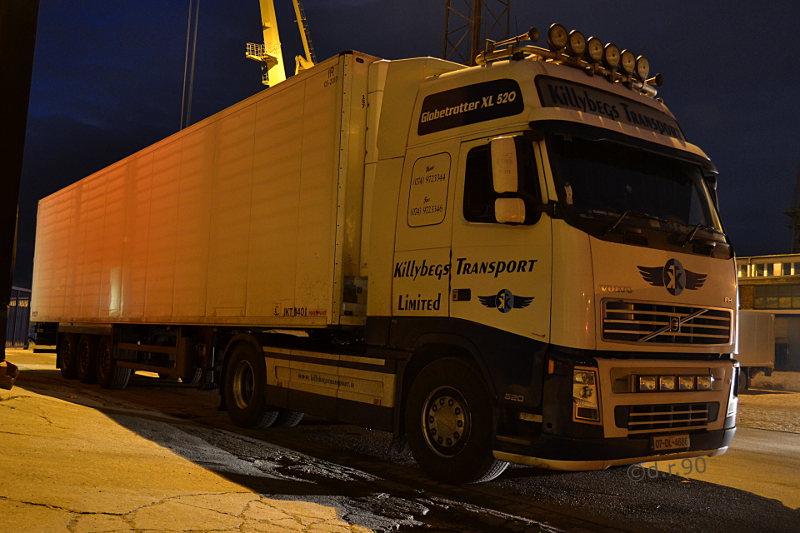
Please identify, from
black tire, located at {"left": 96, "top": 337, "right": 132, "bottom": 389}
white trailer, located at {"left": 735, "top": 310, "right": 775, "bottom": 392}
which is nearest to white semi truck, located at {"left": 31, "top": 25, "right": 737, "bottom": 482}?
black tire, located at {"left": 96, "top": 337, "right": 132, "bottom": 389}

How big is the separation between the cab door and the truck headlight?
0.40 m

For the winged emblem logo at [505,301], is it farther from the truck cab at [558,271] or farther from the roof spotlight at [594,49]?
the roof spotlight at [594,49]

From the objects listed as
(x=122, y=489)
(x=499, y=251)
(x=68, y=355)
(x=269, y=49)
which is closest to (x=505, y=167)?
(x=499, y=251)

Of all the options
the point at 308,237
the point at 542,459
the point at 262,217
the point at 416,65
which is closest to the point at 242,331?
the point at 262,217

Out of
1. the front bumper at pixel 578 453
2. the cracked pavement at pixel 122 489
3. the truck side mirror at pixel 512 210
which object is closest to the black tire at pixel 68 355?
the cracked pavement at pixel 122 489

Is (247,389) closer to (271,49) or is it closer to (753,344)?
(753,344)

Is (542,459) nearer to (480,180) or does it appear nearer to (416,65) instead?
(480,180)

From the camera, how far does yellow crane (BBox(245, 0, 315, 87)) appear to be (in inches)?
1833

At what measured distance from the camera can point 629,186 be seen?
6676mm

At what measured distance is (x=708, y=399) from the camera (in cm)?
668

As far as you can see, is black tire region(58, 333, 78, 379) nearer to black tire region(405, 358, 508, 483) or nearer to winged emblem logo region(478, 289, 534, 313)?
black tire region(405, 358, 508, 483)

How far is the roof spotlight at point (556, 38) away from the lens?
7039mm

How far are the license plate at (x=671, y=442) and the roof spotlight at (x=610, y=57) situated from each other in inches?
140

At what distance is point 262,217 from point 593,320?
16.4 ft
